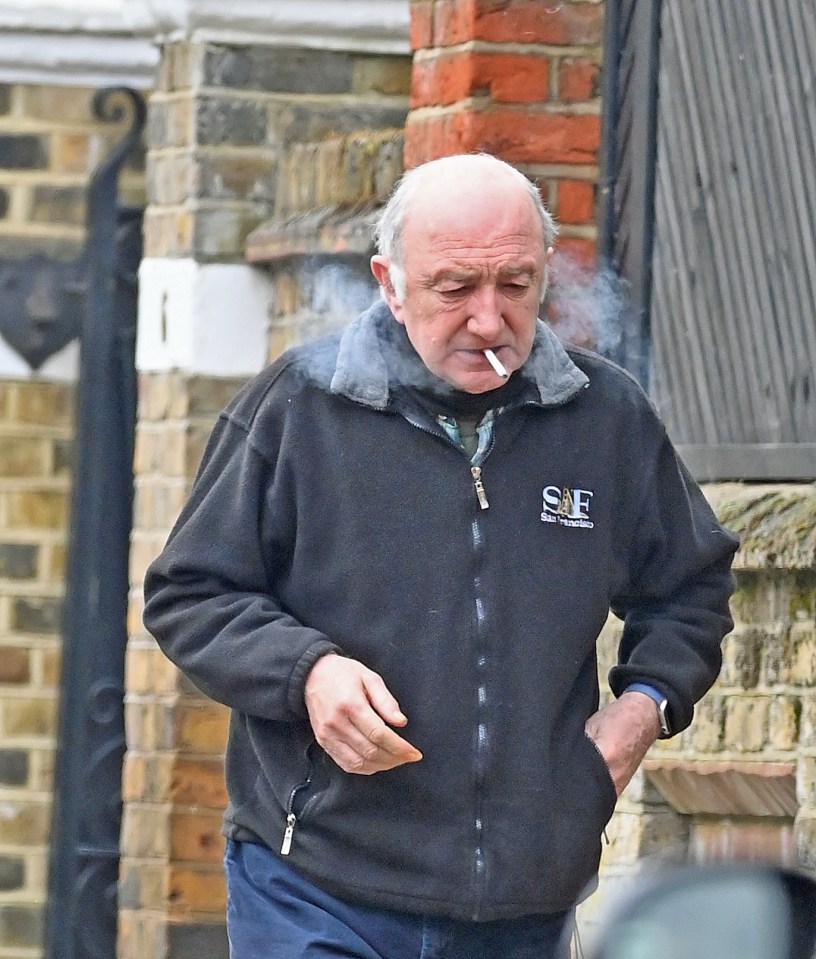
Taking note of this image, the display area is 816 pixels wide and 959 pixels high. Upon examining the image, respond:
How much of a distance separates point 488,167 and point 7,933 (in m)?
4.82

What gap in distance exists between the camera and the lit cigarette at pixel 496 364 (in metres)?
3.86

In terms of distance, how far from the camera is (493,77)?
605 cm

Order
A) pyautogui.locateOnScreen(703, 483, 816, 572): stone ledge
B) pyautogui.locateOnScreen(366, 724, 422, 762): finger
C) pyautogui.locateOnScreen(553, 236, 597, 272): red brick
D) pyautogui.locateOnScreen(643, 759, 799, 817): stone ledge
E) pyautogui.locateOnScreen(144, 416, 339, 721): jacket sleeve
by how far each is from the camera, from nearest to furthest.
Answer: pyautogui.locateOnScreen(366, 724, 422, 762): finger < pyautogui.locateOnScreen(144, 416, 339, 721): jacket sleeve < pyautogui.locateOnScreen(703, 483, 816, 572): stone ledge < pyautogui.locateOnScreen(643, 759, 799, 817): stone ledge < pyautogui.locateOnScreen(553, 236, 597, 272): red brick

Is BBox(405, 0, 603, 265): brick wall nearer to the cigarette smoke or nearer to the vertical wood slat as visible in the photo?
the cigarette smoke

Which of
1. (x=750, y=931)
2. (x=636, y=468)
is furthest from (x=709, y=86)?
(x=750, y=931)

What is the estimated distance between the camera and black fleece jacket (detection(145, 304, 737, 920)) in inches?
150

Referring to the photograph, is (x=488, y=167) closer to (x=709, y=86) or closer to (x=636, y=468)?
(x=636, y=468)

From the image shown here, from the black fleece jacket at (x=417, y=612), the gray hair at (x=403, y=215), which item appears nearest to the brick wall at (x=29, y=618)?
the black fleece jacket at (x=417, y=612)

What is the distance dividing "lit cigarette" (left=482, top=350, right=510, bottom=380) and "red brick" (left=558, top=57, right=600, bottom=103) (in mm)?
2403

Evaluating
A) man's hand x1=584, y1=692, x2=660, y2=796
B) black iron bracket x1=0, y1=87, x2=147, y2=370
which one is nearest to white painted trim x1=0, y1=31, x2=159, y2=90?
black iron bracket x1=0, y1=87, x2=147, y2=370

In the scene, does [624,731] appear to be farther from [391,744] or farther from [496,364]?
[496,364]

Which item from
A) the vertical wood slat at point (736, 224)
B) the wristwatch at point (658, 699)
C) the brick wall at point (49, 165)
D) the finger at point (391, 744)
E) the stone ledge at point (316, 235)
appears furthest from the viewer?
the brick wall at point (49, 165)

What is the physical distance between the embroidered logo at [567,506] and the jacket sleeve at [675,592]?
151mm

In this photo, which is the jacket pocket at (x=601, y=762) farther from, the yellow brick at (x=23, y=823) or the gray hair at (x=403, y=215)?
the yellow brick at (x=23, y=823)
